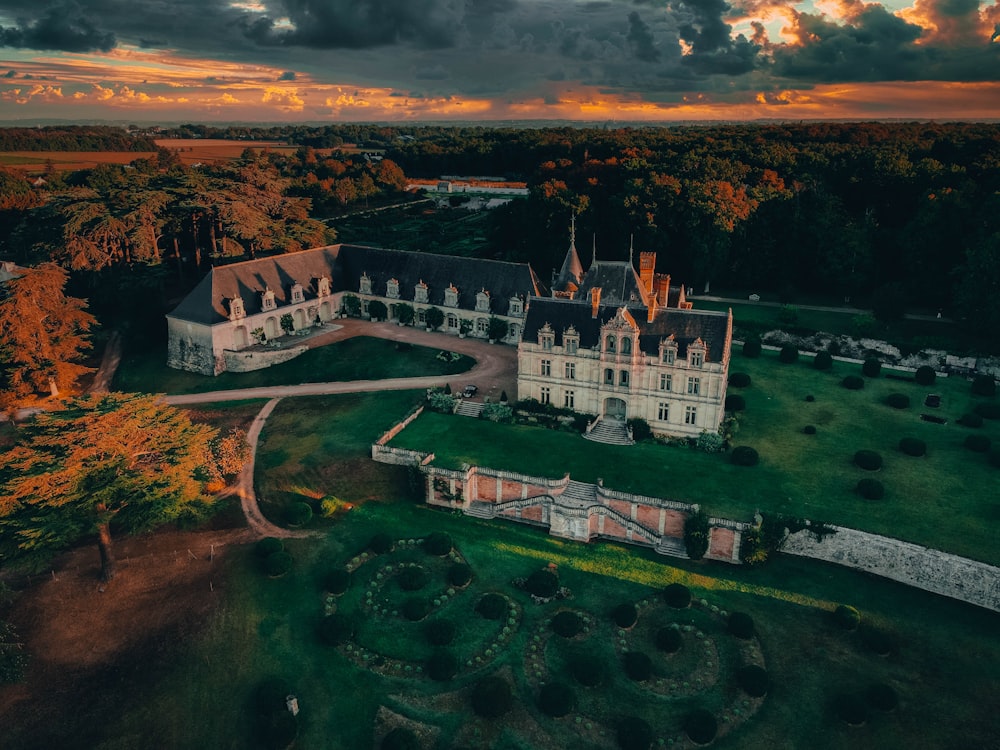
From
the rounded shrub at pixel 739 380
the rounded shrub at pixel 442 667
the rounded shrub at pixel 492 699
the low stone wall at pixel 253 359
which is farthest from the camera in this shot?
the low stone wall at pixel 253 359

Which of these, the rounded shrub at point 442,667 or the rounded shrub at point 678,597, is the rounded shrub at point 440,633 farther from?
the rounded shrub at point 678,597

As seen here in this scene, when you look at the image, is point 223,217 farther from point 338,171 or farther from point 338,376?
point 338,171

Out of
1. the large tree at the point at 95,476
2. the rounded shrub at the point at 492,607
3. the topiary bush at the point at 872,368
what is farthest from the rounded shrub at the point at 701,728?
the topiary bush at the point at 872,368

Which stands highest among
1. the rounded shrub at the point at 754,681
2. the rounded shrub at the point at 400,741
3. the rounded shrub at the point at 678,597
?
the rounded shrub at the point at 678,597

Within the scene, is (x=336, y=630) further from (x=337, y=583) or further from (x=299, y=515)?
(x=299, y=515)

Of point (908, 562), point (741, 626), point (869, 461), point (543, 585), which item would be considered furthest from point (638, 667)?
point (869, 461)

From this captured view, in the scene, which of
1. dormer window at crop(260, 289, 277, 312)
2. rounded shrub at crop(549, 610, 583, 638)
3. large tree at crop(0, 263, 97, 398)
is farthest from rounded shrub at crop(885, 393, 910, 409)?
large tree at crop(0, 263, 97, 398)

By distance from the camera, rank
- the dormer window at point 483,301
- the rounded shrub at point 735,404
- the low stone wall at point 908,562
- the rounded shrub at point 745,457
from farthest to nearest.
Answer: the dormer window at point 483,301
the rounded shrub at point 735,404
the rounded shrub at point 745,457
the low stone wall at point 908,562
